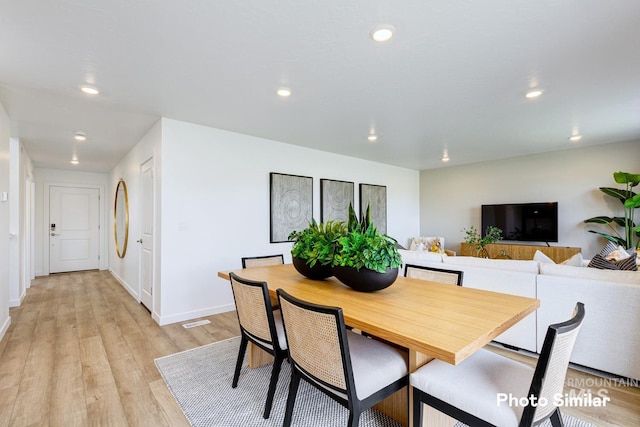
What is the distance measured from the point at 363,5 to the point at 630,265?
9.48 ft

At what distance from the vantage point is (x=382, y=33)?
1924 mm

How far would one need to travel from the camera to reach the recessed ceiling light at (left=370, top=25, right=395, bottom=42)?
187 cm

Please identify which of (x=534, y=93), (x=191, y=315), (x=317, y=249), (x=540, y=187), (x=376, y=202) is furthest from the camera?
(x=376, y=202)

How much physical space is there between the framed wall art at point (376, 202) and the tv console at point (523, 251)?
173 centimetres

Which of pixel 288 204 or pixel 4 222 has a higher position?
pixel 288 204

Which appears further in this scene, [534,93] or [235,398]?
[534,93]

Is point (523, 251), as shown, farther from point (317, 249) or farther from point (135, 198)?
point (135, 198)


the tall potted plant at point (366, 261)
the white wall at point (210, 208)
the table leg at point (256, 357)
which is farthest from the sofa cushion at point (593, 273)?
the white wall at point (210, 208)

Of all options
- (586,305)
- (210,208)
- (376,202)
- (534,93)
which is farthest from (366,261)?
(376,202)

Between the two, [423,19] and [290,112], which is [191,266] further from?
[423,19]

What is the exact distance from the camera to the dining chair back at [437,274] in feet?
7.20

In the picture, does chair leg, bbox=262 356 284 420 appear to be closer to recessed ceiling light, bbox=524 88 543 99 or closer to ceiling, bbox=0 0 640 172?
ceiling, bbox=0 0 640 172

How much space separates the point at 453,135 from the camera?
4.31 metres

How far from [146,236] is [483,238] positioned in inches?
231
